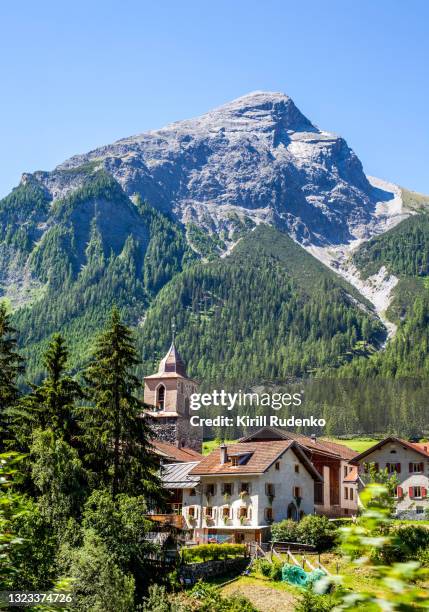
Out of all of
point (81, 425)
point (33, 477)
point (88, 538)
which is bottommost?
point (88, 538)

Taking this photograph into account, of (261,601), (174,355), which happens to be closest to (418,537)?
(261,601)

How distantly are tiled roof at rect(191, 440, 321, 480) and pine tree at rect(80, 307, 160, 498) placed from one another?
15.4 metres

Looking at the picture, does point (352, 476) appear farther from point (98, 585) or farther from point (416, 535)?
point (98, 585)

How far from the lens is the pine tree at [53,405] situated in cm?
4859

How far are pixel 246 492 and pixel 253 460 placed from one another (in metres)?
3.02

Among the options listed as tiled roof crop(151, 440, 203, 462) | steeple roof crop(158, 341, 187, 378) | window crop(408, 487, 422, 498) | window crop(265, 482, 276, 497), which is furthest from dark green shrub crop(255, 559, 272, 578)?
steeple roof crop(158, 341, 187, 378)

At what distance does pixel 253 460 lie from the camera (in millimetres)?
64875

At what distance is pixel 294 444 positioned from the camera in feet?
220

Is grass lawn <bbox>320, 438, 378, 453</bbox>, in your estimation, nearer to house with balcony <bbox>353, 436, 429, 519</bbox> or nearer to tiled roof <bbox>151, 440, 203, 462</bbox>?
tiled roof <bbox>151, 440, 203, 462</bbox>

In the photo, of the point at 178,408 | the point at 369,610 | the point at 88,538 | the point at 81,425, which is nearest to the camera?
the point at 369,610

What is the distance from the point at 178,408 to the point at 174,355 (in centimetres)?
893

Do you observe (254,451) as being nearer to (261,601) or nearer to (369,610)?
(261,601)

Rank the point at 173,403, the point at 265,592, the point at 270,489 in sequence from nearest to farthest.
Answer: the point at 265,592, the point at 270,489, the point at 173,403

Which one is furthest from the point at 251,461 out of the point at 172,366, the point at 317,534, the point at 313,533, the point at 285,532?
the point at 172,366
